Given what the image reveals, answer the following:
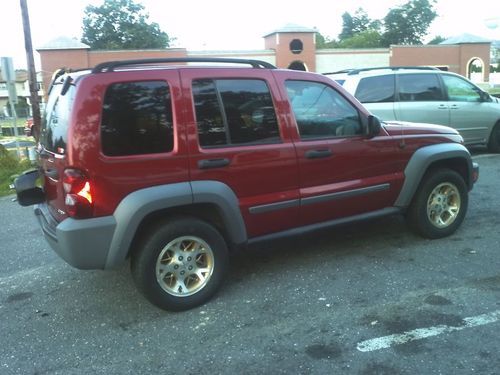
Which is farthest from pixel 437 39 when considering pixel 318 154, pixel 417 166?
pixel 318 154

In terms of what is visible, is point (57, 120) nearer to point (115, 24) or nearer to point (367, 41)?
point (115, 24)

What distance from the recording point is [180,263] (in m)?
3.90

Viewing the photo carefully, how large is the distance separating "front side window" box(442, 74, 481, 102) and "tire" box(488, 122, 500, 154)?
0.78 m

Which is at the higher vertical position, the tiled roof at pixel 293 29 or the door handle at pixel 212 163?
the tiled roof at pixel 293 29

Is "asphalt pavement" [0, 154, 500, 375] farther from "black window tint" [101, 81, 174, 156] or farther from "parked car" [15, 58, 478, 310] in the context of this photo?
"black window tint" [101, 81, 174, 156]

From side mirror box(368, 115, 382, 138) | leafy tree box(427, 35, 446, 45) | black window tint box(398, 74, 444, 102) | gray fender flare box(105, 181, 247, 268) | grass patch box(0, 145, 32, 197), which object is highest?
leafy tree box(427, 35, 446, 45)

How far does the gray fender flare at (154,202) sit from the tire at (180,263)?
15cm

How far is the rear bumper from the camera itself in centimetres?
353

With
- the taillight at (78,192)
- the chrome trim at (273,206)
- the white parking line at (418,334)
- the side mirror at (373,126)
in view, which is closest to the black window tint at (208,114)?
the chrome trim at (273,206)

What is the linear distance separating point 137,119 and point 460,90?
8.08m

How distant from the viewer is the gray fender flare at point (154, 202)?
3.59 meters

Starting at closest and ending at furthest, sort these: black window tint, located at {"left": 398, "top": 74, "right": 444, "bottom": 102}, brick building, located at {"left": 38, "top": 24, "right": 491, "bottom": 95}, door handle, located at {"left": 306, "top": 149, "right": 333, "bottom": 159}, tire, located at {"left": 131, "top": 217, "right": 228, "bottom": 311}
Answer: tire, located at {"left": 131, "top": 217, "right": 228, "bottom": 311} → door handle, located at {"left": 306, "top": 149, "right": 333, "bottom": 159} → black window tint, located at {"left": 398, "top": 74, "right": 444, "bottom": 102} → brick building, located at {"left": 38, "top": 24, "right": 491, "bottom": 95}

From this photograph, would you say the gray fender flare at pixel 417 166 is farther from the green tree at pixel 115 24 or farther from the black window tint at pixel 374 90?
the green tree at pixel 115 24

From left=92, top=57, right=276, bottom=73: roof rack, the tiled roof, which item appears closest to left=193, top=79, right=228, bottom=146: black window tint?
left=92, top=57, right=276, bottom=73: roof rack
